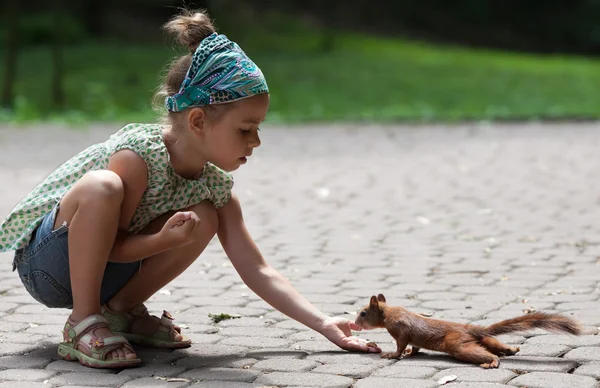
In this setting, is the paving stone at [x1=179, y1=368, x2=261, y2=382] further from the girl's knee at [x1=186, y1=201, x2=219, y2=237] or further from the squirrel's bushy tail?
the squirrel's bushy tail

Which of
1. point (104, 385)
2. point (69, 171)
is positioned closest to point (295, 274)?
point (69, 171)

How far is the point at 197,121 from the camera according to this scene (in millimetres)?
3438

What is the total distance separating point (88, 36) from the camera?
27.3m

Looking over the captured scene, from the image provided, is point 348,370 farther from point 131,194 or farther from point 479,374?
point 131,194

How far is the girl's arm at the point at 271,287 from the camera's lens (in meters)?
3.57

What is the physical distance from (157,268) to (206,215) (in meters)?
0.27

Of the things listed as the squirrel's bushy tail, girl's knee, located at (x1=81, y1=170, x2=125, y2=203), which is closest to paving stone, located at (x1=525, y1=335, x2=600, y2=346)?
the squirrel's bushy tail

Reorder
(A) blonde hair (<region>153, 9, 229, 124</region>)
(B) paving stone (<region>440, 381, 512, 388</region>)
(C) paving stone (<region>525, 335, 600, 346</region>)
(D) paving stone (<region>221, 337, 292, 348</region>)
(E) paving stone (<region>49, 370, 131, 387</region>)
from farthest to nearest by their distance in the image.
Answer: (D) paving stone (<region>221, 337, 292, 348</region>), (C) paving stone (<region>525, 335, 600, 346</region>), (A) blonde hair (<region>153, 9, 229, 124</region>), (E) paving stone (<region>49, 370, 131, 387</region>), (B) paving stone (<region>440, 381, 512, 388</region>)

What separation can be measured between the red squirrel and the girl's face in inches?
27.0

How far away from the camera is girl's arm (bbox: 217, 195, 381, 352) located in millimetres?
3570

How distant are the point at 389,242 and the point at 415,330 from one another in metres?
2.76

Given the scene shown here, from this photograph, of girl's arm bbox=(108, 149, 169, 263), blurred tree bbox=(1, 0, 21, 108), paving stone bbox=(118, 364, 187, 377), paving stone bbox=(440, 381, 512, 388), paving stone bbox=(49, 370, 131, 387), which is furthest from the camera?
blurred tree bbox=(1, 0, 21, 108)

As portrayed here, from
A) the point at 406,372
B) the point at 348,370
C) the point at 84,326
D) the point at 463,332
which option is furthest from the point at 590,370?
the point at 84,326

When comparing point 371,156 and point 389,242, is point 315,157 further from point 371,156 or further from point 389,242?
point 389,242
